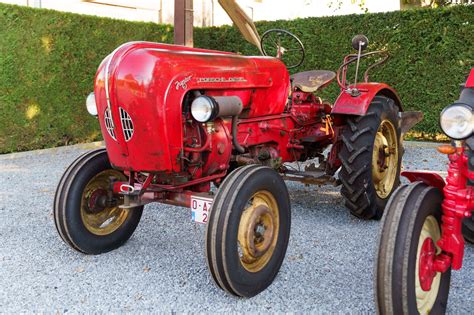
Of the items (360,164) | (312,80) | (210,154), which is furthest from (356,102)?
(210,154)

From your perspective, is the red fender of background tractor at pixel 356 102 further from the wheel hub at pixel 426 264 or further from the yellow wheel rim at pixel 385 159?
the wheel hub at pixel 426 264

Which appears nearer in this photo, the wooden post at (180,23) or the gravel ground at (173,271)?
the gravel ground at (173,271)

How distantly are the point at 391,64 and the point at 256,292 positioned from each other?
6.56m

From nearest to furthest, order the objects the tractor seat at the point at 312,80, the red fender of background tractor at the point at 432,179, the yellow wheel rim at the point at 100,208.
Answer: the red fender of background tractor at the point at 432,179 → the yellow wheel rim at the point at 100,208 → the tractor seat at the point at 312,80

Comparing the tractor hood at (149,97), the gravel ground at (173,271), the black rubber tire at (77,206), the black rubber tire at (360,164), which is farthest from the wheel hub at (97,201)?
the black rubber tire at (360,164)

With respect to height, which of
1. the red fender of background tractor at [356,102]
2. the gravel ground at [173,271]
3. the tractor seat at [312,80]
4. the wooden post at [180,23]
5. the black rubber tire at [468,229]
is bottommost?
the gravel ground at [173,271]

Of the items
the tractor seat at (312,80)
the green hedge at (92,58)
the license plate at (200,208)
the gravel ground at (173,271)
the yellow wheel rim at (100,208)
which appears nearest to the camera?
the gravel ground at (173,271)

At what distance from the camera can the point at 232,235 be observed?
2.37 metres

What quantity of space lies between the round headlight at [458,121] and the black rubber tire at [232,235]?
3.48 ft

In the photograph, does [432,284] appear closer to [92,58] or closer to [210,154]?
[210,154]

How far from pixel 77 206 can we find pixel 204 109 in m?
1.15

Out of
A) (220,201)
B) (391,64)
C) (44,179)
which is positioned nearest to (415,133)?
(391,64)

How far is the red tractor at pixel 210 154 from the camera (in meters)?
2.53

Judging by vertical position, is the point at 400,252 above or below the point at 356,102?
below
